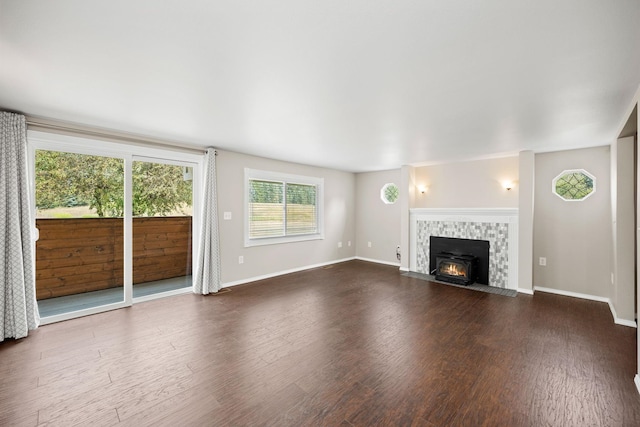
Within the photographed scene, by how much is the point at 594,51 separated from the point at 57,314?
565cm

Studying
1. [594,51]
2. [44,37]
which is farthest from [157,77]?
[594,51]

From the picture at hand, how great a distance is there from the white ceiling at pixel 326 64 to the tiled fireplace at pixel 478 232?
1854 mm

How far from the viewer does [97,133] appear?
3535 mm

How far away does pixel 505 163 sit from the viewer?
5078 millimetres

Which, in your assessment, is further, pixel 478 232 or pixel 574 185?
pixel 478 232

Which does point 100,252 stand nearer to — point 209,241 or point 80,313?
point 80,313

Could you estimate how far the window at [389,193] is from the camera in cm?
675

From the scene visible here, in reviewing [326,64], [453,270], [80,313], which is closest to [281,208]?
[80,313]

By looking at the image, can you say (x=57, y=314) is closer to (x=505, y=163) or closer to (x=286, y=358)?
(x=286, y=358)

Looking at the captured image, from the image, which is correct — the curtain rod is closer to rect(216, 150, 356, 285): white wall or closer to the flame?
rect(216, 150, 356, 285): white wall

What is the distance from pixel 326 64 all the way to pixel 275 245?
4176 mm

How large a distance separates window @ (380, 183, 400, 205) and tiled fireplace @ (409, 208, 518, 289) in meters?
0.83

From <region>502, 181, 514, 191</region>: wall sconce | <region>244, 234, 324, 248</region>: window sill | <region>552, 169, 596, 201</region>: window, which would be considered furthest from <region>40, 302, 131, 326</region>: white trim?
<region>552, 169, 596, 201</region>: window

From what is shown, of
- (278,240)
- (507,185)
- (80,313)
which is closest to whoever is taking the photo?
(80,313)
